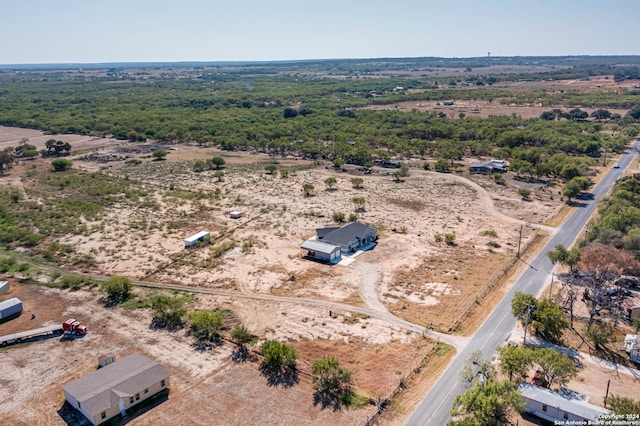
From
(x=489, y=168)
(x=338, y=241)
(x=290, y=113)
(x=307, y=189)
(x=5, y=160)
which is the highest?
(x=290, y=113)

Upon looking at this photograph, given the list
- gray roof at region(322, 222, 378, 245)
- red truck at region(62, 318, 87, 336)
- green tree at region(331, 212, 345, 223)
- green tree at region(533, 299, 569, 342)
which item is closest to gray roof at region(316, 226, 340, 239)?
gray roof at region(322, 222, 378, 245)

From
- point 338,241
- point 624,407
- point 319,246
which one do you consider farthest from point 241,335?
point 624,407

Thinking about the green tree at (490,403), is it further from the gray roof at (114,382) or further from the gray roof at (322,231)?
the gray roof at (322,231)

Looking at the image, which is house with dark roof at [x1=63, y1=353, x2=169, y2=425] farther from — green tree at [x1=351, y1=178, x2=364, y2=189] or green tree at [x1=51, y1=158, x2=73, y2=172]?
green tree at [x1=51, y1=158, x2=73, y2=172]

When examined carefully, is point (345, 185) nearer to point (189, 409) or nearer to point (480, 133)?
point (480, 133)

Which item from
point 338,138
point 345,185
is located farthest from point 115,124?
point 345,185

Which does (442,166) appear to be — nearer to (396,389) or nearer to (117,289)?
(396,389)
